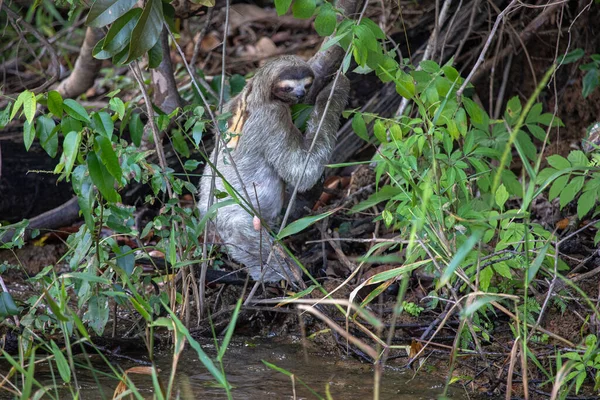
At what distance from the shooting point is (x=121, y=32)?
4.38m

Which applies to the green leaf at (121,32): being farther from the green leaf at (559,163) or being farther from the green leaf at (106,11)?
the green leaf at (559,163)

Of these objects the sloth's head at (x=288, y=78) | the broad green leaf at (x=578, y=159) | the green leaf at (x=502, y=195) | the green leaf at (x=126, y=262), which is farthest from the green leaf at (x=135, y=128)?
the broad green leaf at (x=578, y=159)

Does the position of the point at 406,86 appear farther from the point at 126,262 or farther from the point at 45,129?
the point at 45,129

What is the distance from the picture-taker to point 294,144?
238 inches

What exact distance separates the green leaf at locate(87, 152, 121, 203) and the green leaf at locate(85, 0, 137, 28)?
793 mm

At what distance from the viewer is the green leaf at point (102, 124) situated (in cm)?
404

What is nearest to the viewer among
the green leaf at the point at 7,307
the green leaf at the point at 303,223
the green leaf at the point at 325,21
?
the green leaf at the point at 303,223

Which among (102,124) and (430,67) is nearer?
(102,124)

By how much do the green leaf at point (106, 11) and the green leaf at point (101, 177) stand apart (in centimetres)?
79

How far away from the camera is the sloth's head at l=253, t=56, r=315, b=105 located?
5676 millimetres

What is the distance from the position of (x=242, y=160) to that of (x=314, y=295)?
1.47 m

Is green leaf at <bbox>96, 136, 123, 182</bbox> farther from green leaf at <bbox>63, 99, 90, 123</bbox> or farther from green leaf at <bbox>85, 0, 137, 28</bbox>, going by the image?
green leaf at <bbox>85, 0, 137, 28</bbox>

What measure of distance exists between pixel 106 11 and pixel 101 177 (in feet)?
3.24

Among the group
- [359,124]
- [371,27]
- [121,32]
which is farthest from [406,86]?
[121,32]
